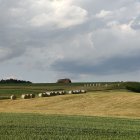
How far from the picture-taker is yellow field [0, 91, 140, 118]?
58622 millimetres

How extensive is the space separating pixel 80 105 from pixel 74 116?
15.9 m

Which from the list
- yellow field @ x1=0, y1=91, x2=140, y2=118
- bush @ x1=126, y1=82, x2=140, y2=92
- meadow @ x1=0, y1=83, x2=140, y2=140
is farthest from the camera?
bush @ x1=126, y1=82, x2=140, y2=92

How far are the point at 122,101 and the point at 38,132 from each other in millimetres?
37487

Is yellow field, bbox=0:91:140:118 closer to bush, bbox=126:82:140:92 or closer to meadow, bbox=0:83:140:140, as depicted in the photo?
meadow, bbox=0:83:140:140

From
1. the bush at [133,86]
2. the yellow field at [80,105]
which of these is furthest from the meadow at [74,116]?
the bush at [133,86]

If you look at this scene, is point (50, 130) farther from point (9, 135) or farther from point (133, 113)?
point (133, 113)

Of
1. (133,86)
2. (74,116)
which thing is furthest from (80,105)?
(133,86)

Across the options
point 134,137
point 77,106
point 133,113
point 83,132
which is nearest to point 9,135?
point 83,132

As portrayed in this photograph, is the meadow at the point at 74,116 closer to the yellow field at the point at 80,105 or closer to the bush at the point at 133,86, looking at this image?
the yellow field at the point at 80,105

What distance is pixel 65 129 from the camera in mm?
30594

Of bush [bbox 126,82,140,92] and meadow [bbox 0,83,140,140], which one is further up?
bush [bbox 126,82,140,92]

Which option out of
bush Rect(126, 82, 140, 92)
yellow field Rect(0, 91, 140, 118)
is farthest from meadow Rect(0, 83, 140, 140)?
bush Rect(126, 82, 140, 92)

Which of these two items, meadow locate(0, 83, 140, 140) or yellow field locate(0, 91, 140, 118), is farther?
yellow field locate(0, 91, 140, 118)

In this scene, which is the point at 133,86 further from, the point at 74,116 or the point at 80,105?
the point at 74,116
